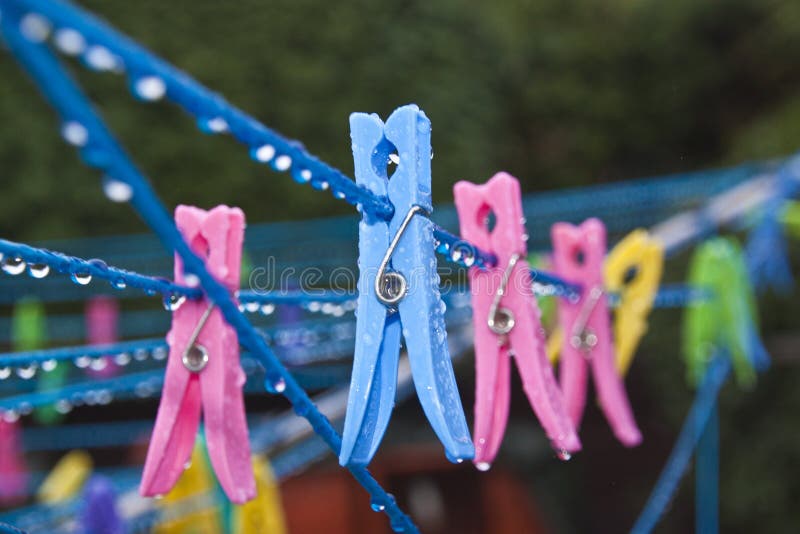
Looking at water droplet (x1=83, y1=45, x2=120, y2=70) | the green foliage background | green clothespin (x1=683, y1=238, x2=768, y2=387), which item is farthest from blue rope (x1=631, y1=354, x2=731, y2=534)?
the green foliage background

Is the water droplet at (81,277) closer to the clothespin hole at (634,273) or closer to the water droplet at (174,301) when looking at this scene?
the water droplet at (174,301)

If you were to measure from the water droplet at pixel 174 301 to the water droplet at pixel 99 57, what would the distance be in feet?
0.87

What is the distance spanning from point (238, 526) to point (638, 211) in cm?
270

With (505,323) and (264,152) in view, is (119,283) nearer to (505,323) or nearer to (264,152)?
(264,152)

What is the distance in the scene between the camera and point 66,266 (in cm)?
55

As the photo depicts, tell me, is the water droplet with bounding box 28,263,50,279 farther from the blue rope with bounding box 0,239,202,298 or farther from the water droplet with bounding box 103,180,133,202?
the water droplet with bounding box 103,180,133,202

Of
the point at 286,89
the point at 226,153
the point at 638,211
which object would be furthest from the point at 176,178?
the point at 638,211

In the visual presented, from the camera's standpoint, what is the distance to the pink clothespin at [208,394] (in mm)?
629

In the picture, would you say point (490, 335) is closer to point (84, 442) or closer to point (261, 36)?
point (84, 442)

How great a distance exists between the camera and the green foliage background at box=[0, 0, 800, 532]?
3326 millimetres

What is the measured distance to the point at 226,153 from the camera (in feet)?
11.8

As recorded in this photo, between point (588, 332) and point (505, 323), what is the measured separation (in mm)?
A: 289

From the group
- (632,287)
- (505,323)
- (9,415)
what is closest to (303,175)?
(505,323)

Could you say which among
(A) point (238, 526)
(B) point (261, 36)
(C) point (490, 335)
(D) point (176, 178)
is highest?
(B) point (261, 36)
